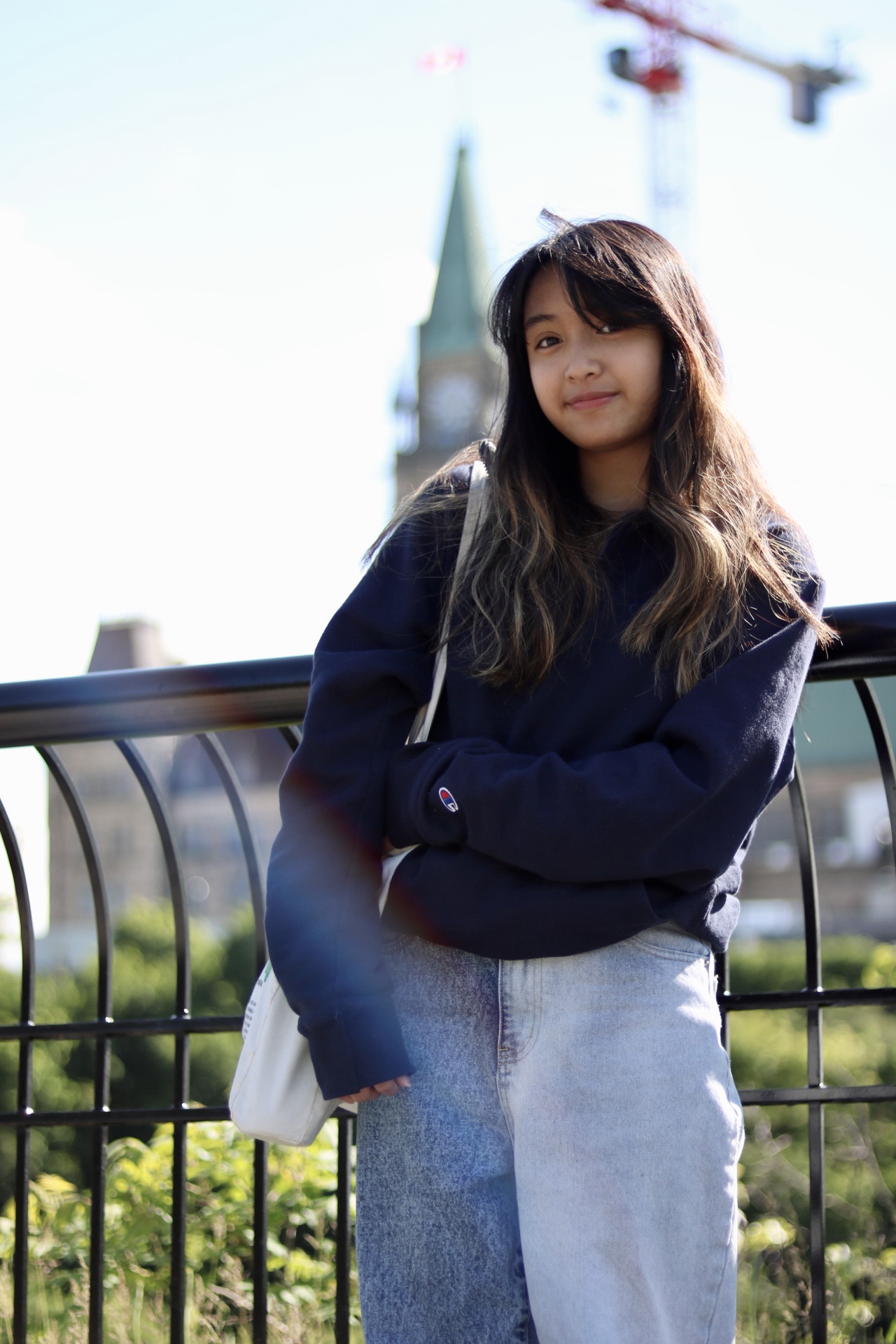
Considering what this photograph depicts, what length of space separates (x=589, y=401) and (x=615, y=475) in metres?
0.14

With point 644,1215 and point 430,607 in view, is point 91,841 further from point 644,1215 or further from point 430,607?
point 644,1215

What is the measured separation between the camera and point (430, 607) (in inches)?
70.4

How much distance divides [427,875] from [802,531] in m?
0.69

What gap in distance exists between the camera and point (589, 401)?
1.79 metres

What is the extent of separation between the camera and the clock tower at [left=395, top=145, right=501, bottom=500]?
64188 mm

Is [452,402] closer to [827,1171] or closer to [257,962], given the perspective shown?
[827,1171]

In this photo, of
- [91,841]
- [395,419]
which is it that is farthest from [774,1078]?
[395,419]

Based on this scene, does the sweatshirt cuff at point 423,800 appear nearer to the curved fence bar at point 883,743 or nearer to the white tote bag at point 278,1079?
the white tote bag at point 278,1079

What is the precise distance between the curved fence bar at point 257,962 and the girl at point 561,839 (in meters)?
0.54

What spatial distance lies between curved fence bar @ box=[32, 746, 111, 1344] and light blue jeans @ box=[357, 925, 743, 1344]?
84 centimetres

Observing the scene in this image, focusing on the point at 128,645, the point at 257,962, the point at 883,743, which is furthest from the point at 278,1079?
the point at 128,645

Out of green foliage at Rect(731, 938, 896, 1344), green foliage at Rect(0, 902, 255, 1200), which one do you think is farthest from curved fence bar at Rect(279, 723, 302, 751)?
green foliage at Rect(0, 902, 255, 1200)

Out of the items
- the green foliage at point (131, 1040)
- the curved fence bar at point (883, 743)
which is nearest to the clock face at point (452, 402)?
the green foliage at point (131, 1040)

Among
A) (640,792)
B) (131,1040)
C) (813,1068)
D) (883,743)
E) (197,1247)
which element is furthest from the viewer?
(131,1040)
